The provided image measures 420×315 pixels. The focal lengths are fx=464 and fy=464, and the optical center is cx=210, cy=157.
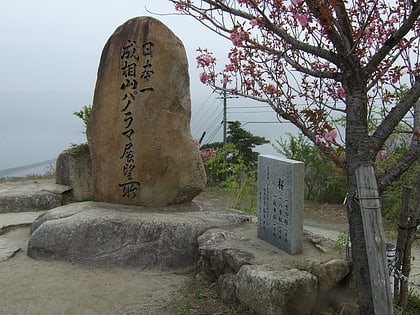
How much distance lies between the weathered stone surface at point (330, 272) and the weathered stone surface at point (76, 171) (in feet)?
18.3

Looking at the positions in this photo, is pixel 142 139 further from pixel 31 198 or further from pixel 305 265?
pixel 31 198

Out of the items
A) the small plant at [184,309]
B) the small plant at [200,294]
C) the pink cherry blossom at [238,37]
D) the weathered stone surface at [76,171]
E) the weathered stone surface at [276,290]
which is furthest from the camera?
the weathered stone surface at [76,171]

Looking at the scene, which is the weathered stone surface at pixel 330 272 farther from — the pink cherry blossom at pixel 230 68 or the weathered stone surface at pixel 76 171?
the weathered stone surface at pixel 76 171

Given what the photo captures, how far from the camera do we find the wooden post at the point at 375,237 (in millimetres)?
2791

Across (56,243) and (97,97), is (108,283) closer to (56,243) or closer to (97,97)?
(56,243)

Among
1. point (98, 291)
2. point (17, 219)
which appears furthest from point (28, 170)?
point (98, 291)

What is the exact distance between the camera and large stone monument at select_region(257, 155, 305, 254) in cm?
417

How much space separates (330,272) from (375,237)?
1.25 m

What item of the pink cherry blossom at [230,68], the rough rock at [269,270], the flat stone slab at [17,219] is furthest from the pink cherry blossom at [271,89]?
the flat stone slab at [17,219]

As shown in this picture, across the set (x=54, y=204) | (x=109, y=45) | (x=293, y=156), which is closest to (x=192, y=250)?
(x=109, y=45)

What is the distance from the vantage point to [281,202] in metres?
4.33

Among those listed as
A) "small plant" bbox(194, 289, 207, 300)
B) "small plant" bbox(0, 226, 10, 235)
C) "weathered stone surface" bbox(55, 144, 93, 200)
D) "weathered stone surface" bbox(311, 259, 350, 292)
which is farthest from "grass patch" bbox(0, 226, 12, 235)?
"weathered stone surface" bbox(311, 259, 350, 292)

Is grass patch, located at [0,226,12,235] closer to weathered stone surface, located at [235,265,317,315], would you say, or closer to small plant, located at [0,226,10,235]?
small plant, located at [0,226,10,235]

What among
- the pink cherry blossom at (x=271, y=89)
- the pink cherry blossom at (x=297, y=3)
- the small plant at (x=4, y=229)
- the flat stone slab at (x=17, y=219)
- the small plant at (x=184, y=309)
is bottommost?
the small plant at (x=184, y=309)
